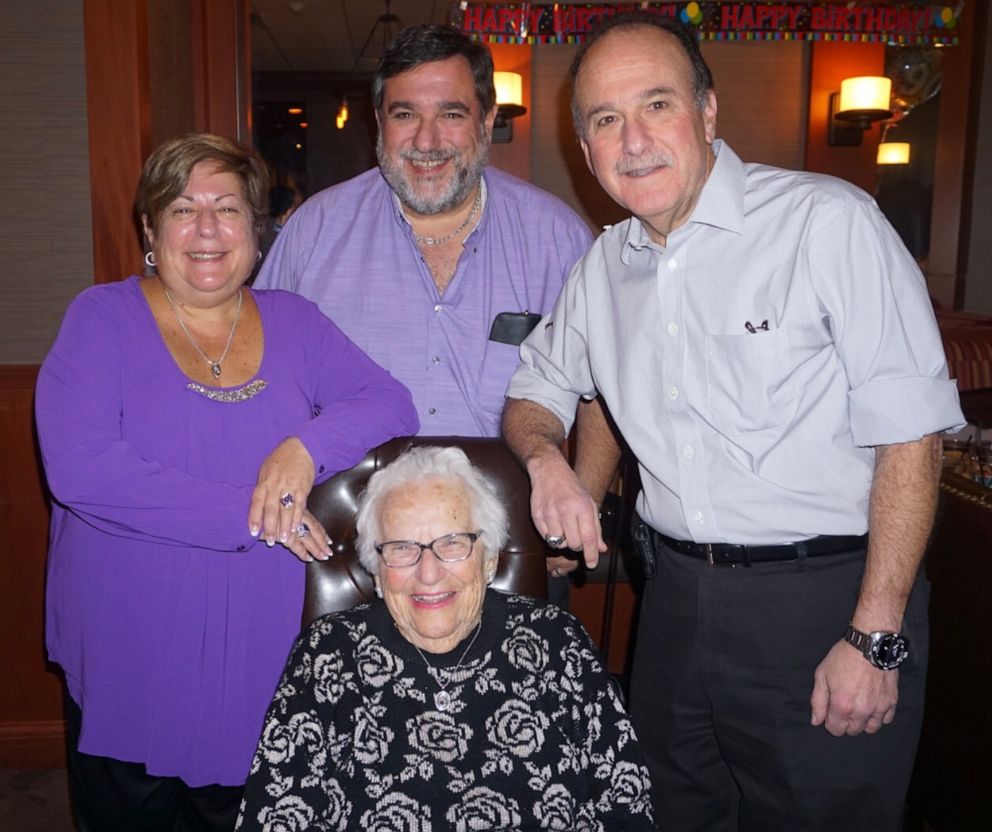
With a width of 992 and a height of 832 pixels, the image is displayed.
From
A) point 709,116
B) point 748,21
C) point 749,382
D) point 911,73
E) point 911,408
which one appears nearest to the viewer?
point 911,408

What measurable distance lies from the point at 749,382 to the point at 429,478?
62 cm

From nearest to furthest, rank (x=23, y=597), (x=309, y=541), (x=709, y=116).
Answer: (x=709, y=116)
(x=309, y=541)
(x=23, y=597)

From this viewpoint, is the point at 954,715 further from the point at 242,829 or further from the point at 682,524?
the point at 242,829

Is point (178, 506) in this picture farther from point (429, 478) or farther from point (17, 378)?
point (17, 378)

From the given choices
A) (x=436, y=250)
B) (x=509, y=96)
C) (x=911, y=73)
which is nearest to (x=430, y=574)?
(x=436, y=250)

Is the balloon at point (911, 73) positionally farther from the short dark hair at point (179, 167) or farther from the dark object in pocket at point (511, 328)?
the short dark hair at point (179, 167)

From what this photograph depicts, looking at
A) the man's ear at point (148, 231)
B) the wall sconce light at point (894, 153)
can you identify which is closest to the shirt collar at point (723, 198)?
the man's ear at point (148, 231)

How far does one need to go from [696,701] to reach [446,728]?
0.51 meters

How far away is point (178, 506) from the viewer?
1.67m

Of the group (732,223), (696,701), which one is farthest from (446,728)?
(732,223)

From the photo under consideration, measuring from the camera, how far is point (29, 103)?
106 inches

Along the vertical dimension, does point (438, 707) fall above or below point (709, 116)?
below

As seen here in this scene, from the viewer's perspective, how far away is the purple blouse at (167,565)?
5.60ft

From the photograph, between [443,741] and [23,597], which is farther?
[23,597]
